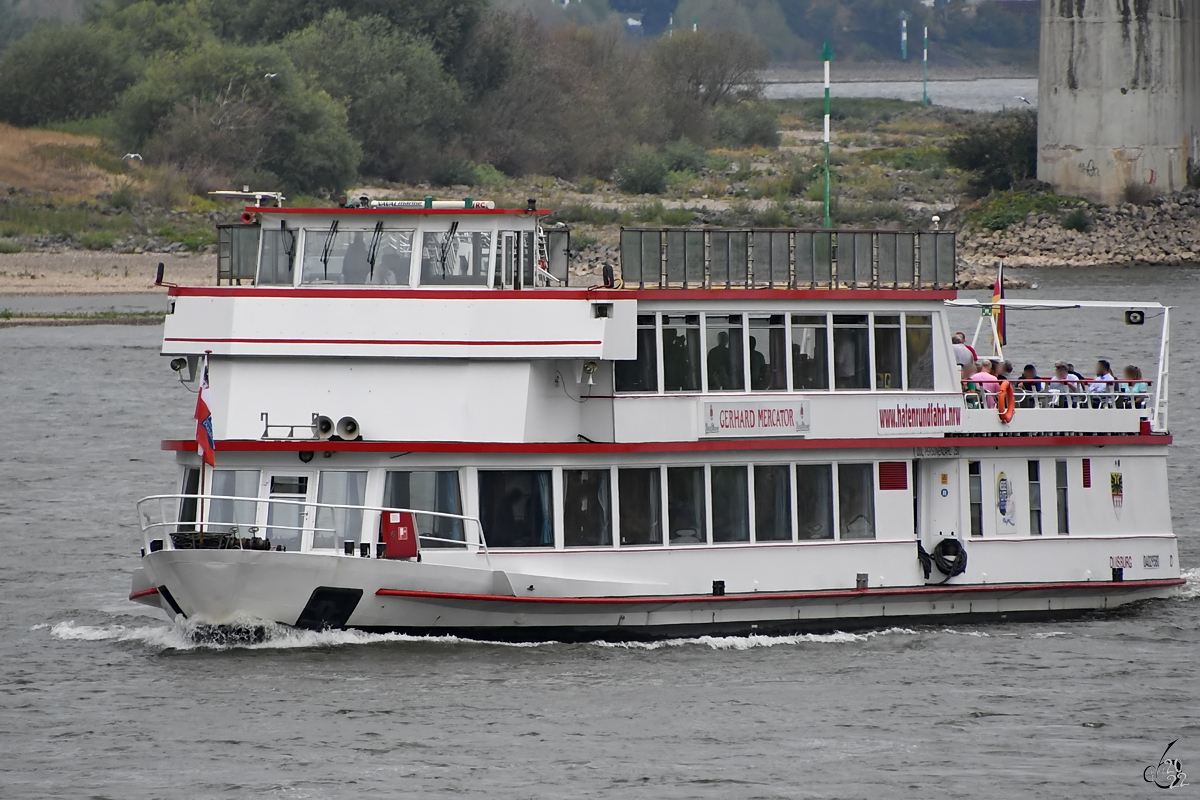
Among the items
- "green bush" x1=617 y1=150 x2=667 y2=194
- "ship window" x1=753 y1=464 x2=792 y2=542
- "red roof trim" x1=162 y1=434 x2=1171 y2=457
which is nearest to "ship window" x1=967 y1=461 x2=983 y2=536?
"red roof trim" x1=162 y1=434 x2=1171 y2=457

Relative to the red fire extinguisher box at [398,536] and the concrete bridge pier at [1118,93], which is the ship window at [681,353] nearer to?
the red fire extinguisher box at [398,536]

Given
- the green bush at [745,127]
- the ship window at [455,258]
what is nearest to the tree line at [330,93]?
the green bush at [745,127]

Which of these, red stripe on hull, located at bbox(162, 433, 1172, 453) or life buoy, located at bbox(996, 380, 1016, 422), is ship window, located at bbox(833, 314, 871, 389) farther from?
life buoy, located at bbox(996, 380, 1016, 422)

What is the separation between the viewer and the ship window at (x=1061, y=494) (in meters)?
25.3

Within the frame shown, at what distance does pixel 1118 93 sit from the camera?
80125 millimetres

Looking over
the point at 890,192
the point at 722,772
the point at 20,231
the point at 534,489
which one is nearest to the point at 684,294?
the point at 534,489

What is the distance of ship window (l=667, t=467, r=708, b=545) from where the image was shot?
23328 mm

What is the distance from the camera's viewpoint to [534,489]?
22719mm

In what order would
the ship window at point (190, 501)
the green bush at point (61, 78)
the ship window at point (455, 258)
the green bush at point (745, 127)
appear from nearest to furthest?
the ship window at point (190, 501) → the ship window at point (455, 258) → the green bush at point (61, 78) → the green bush at point (745, 127)

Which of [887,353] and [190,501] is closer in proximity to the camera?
[190,501]

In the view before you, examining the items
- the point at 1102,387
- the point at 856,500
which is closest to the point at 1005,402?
the point at 1102,387

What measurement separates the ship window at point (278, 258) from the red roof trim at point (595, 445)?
201 cm

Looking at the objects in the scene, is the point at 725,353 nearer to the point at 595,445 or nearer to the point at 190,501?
the point at 595,445

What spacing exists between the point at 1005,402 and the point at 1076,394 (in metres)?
1.00
